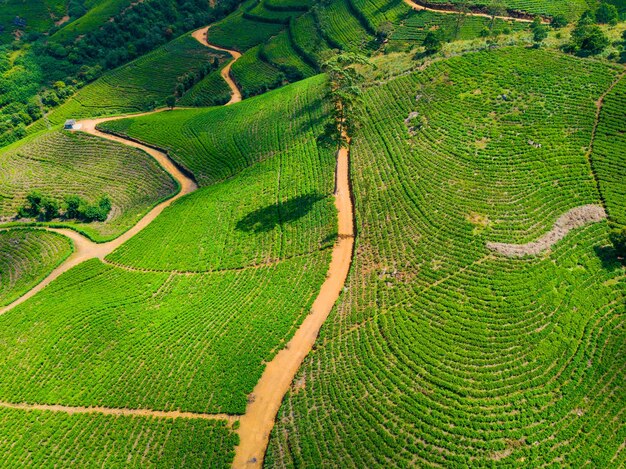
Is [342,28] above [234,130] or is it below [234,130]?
above

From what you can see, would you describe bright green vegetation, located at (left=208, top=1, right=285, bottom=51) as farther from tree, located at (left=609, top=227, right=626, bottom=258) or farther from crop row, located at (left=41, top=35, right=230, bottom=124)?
tree, located at (left=609, top=227, right=626, bottom=258)

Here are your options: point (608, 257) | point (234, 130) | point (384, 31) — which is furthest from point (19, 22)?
point (608, 257)

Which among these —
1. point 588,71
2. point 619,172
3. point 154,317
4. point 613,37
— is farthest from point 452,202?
point 613,37

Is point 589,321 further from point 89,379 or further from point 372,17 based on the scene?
point 372,17

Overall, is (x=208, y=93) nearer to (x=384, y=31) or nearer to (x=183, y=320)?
(x=384, y=31)

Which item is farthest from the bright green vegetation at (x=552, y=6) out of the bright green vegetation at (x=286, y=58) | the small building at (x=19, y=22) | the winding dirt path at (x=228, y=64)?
the small building at (x=19, y=22)

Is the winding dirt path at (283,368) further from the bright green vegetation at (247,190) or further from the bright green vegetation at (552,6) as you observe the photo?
the bright green vegetation at (552,6)
